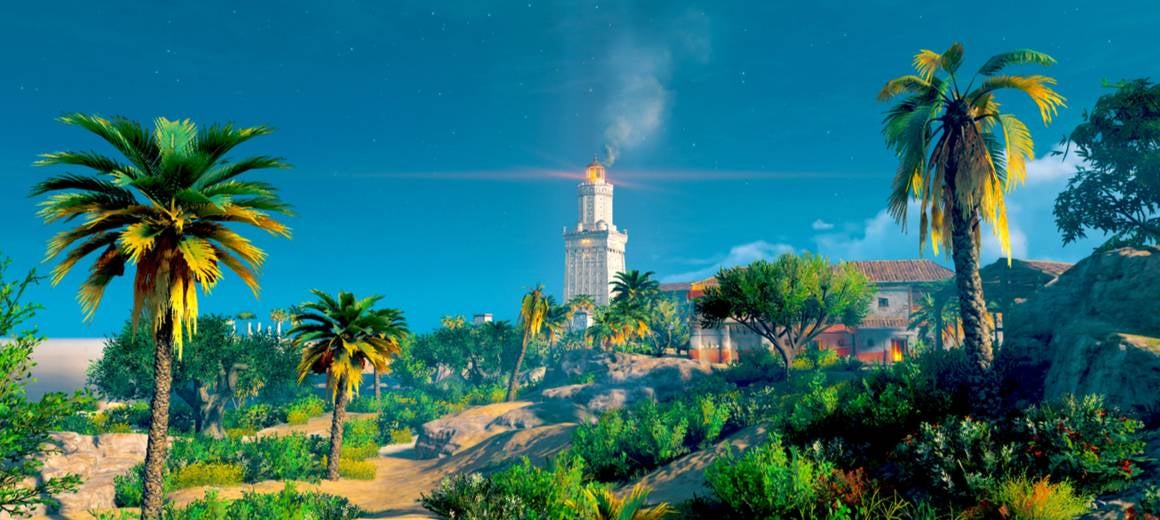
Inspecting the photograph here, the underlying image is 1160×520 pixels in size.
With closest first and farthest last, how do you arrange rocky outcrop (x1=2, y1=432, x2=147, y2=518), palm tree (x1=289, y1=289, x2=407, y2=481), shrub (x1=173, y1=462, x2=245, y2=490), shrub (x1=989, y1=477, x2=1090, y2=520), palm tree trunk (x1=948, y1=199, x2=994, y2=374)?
shrub (x1=989, y1=477, x2=1090, y2=520)
palm tree trunk (x1=948, y1=199, x2=994, y2=374)
rocky outcrop (x1=2, y1=432, x2=147, y2=518)
shrub (x1=173, y1=462, x2=245, y2=490)
palm tree (x1=289, y1=289, x2=407, y2=481)

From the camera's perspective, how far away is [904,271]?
76.6 meters

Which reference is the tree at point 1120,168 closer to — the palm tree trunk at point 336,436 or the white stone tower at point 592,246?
the palm tree trunk at point 336,436

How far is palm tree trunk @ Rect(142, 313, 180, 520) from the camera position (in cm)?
1377

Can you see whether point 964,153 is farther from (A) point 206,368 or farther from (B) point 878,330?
(B) point 878,330

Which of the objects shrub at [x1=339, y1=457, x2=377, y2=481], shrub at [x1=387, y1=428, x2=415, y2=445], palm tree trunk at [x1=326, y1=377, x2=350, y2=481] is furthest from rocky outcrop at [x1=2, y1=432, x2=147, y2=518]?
shrub at [x1=387, y1=428, x2=415, y2=445]

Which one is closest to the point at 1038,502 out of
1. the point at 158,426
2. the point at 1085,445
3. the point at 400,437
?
the point at 1085,445

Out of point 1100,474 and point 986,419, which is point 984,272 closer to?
point 986,419

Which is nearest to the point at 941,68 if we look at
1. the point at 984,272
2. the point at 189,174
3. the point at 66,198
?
the point at 189,174

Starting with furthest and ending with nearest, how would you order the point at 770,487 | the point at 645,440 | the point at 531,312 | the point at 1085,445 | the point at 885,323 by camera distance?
the point at 885,323
the point at 531,312
the point at 645,440
the point at 1085,445
the point at 770,487

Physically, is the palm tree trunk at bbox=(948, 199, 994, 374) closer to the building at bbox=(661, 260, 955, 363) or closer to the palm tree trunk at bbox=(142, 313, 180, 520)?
the palm tree trunk at bbox=(142, 313, 180, 520)

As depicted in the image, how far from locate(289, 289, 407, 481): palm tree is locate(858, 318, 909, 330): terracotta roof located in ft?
192

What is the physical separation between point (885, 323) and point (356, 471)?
60840 mm

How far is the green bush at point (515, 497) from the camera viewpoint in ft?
37.4

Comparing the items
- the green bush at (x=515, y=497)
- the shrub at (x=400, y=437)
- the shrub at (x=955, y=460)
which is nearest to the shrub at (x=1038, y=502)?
the shrub at (x=955, y=460)
